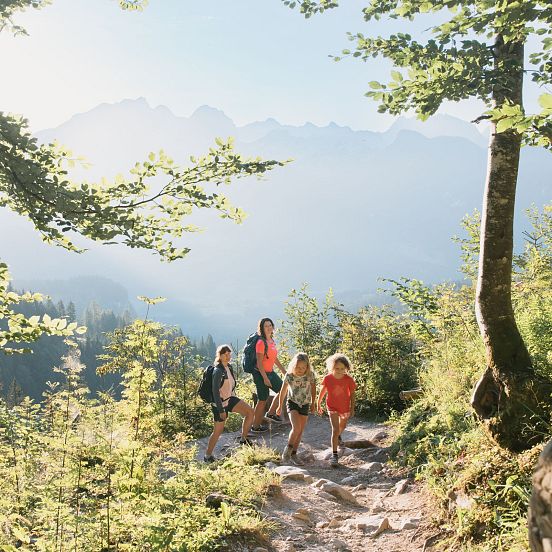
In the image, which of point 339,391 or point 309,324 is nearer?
point 339,391

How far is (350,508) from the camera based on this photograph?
6098mm

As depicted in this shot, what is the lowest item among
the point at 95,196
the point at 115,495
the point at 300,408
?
the point at 115,495

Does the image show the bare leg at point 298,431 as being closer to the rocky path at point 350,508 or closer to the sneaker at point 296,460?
the sneaker at point 296,460

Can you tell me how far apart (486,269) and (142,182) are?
3710mm

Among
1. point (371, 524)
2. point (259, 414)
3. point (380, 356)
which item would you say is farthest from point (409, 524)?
point (380, 356)

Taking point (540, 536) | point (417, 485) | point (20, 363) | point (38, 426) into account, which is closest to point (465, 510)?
point (417, 485)

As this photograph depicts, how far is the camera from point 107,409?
7973mm

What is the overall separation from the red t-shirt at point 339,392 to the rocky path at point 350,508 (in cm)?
84

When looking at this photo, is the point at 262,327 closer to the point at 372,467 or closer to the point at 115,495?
the point at 372,467

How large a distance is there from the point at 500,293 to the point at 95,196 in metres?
4.24

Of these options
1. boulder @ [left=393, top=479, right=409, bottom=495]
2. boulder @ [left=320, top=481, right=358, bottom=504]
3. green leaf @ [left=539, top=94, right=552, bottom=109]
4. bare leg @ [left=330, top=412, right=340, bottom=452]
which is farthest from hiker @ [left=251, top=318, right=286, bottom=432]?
green leaf @ [left=539, top=94, right=552, bottom=109]

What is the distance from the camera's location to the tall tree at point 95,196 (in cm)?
421

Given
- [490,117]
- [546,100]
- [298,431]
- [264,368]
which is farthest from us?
[264,368]

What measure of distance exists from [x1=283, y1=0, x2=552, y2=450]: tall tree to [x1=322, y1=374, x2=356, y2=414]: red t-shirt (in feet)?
11.0
